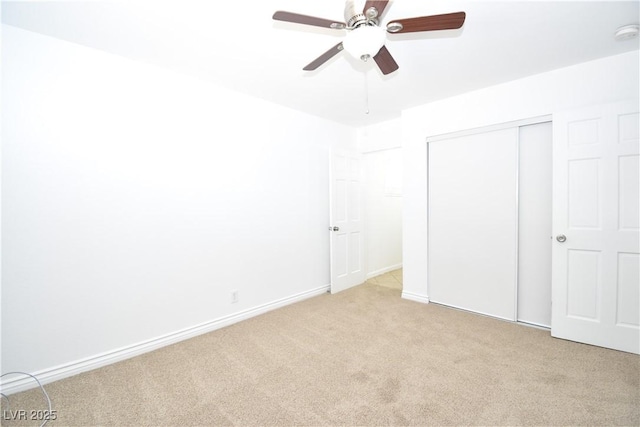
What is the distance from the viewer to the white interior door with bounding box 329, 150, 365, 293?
3871 millimetres

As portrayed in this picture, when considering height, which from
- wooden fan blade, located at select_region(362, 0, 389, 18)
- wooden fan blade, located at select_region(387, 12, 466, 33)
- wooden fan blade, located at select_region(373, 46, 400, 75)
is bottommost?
wooden fan blade, located at select_region(373, 46, 400, 75)

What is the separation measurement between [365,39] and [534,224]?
2.56 meters

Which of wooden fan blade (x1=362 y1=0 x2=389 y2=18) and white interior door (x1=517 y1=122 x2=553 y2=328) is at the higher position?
wooden fan blade (x1=362 y1=0 x2=389 y2=18)

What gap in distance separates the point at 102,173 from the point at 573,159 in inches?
155

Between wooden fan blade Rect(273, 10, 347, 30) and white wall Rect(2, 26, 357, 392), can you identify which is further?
white wall Rect(2, 26, 357, 392)

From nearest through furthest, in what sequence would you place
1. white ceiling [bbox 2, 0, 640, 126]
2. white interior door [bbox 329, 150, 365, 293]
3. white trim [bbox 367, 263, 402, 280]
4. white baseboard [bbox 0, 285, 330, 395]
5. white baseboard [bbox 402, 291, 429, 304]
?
white ceiling [bbox 2, 0, 640, 126], white baseboard [bbox 0, 285, 330, 395], white baseboard [bbox 402, 291, 429, 304], white interior door [bbox 329, 150, 365, 293], white trim [bbox 367, 263, 402, 280]

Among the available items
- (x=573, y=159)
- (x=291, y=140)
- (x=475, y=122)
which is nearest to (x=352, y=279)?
(x=291, y=140)

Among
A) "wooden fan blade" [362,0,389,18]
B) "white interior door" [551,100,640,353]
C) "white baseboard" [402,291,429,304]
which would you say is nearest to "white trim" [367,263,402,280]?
"white baseboard" [402,291,429,304]

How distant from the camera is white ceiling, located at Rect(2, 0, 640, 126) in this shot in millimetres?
1777

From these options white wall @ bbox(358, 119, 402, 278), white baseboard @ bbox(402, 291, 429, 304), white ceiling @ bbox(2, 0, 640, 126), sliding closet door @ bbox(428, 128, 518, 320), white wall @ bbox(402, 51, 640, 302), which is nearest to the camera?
white ceiling @ bbox(2, 0, 640, 126)

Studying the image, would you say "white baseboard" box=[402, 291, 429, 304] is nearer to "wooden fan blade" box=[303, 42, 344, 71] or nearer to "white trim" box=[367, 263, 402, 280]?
"white trim" box=[367, 263, 402, 280]

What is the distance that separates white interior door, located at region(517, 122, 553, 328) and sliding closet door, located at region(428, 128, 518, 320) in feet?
0.26

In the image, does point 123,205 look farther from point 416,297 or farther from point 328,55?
point 416,297

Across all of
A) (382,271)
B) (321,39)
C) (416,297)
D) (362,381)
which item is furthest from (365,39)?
(382,271)
